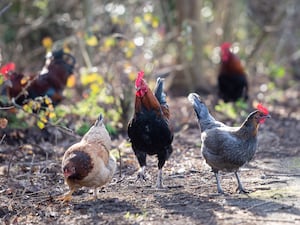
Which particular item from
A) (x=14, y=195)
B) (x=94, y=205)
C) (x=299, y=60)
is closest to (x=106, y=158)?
(x=94, y=205)

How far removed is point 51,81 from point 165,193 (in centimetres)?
461

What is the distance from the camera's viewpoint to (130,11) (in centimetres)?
1255

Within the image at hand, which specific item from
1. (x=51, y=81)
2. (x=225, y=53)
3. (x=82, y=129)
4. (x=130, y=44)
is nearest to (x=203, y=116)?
(x=82, y=129)

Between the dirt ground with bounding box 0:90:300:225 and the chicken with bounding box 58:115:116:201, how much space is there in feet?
0.83

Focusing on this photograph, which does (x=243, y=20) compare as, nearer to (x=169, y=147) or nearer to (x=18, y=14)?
(x=18, y=14)

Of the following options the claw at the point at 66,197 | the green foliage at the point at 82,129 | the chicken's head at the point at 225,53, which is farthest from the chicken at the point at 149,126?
the chicken's head at the point at 225,53

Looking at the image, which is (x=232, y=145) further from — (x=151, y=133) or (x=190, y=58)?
(x=190, y=58)

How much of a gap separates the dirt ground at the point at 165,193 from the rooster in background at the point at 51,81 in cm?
85

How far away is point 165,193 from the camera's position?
6652 mm

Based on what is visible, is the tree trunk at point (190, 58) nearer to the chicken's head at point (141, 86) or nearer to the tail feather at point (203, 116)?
the tail feather at point (203, 116)

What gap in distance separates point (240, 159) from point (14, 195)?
92.8 inches

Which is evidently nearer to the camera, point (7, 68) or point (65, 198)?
point (65, 198)

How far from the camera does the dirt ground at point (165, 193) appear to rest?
5711 millimetres

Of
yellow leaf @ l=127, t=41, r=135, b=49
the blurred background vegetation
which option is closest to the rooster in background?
the blurred background vegetation
